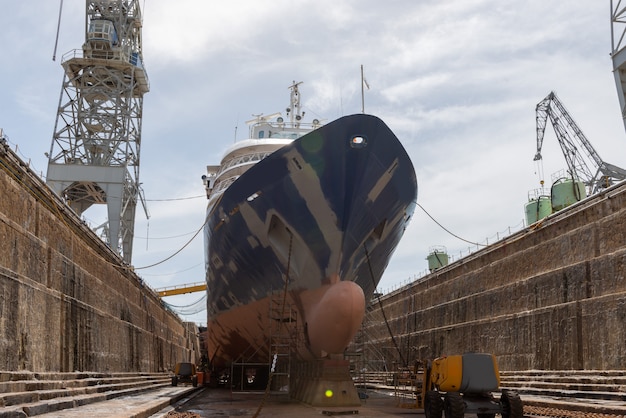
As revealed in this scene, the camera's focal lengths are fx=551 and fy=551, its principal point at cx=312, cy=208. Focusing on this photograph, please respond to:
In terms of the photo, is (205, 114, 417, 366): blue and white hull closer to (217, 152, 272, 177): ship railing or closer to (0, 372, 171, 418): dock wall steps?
(217, 152, 272, 177): ship railing

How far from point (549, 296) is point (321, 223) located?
10.8m

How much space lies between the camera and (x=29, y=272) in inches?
549

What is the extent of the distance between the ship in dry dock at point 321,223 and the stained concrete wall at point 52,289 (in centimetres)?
507

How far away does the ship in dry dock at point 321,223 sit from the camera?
510 inches

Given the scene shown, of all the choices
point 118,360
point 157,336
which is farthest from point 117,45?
point 118,360

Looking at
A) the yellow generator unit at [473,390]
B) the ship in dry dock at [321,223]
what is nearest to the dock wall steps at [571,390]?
the yellow generator unit at [473,390]

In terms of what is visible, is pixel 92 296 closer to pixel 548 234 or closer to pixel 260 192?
pixel 260 192

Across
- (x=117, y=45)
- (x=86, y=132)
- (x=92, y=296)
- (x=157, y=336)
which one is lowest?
(x=157, y=336)

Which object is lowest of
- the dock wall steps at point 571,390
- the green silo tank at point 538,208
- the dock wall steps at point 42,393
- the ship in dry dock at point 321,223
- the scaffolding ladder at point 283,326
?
the dock wall steps at point 571,390

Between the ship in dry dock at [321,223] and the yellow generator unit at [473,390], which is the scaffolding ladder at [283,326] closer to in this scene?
the ship in dry dock at [321,223]

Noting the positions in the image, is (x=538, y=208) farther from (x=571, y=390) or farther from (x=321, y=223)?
(x=321, y=223)

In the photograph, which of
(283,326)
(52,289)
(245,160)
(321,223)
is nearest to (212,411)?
(283,326)

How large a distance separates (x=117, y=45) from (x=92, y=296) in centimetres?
3062

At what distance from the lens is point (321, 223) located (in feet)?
43.2
